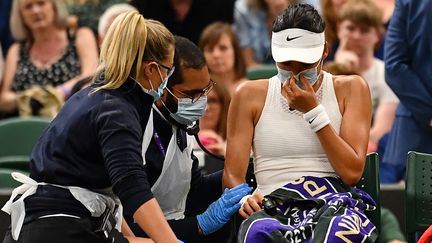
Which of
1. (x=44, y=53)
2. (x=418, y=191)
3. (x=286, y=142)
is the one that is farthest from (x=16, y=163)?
(x=418, y=191)

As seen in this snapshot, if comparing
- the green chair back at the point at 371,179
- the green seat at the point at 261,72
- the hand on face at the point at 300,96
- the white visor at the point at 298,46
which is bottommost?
the green seat at the point at 261,72

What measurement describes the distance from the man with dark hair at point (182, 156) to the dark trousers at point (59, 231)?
47 centimetres

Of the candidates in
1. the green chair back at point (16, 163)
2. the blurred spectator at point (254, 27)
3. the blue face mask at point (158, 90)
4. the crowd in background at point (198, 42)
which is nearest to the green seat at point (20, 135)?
the green chair back at point (16, 163)

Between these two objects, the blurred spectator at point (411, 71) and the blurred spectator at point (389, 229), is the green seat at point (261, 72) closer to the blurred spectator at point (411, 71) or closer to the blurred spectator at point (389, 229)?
the blurred spectator at point (411, 71)

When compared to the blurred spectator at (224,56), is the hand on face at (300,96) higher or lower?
higher

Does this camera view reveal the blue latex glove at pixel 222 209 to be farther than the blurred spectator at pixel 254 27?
No

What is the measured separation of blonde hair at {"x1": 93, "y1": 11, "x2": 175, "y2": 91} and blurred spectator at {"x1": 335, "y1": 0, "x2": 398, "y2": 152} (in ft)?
9.68

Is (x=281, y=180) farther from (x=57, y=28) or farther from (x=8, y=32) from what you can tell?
(x=8, y=32)

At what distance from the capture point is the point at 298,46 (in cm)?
460

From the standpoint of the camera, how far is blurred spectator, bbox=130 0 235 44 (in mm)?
7766

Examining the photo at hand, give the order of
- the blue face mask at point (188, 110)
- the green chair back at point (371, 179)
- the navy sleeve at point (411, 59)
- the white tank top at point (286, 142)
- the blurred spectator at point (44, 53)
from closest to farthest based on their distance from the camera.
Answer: the white tank top at point (286, 142) → the blue face mask at point (188, 110) → the green chair back at point (371, 179) → the navy sleeve at point (411, 59) → the blurred spectator at point (44, 53)

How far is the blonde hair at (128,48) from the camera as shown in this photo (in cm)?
433

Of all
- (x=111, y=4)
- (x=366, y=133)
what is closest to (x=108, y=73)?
(x=366, y=133)

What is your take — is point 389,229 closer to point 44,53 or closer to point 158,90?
point 158,90
